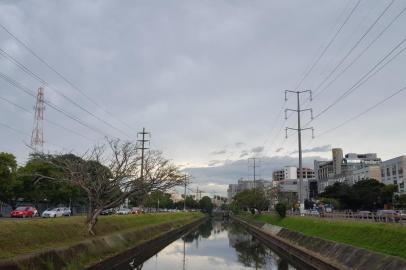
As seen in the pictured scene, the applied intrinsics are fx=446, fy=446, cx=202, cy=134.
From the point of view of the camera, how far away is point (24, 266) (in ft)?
67.4

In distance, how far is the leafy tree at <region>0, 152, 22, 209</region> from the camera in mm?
64562

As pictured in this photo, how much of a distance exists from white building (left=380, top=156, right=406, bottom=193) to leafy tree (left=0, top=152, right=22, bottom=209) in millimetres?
101904

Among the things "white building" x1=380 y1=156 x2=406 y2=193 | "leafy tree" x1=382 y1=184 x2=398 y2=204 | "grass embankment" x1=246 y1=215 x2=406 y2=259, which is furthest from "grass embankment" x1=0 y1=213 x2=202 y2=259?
"white building" x1=380 y1=156 x2=406 y2=193

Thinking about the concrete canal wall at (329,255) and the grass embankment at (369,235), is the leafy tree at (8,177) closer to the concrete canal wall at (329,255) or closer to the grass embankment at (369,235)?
the concrete canal wall at (329,255)

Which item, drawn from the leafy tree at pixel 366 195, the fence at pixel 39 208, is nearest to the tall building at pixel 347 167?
the leafy tree at pixel 366 195

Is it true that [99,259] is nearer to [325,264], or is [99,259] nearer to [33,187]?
[325,264]

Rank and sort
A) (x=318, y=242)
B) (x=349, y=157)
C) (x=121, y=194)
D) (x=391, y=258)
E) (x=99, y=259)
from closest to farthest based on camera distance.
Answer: (x=391, y=258)
(x=99, y=259)
(x=318, y=242)
(x=121, y=194)
(x=349, y=157)

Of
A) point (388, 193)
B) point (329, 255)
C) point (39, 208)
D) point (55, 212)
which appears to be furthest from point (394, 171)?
point (329, 255)

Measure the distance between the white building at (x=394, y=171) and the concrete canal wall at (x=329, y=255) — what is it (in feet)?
278

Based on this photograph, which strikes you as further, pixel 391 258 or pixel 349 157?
pixel 349 157

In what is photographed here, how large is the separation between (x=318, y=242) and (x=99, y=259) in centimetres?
1792

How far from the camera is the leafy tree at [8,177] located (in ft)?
212

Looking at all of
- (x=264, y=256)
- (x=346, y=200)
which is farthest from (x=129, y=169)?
(x=346, y=200)

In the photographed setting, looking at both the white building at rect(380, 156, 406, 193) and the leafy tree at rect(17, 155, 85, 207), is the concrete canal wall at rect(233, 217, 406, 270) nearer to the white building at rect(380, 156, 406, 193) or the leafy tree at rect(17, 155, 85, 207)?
the leafy tree at rect(17, 155, 85, 207)
